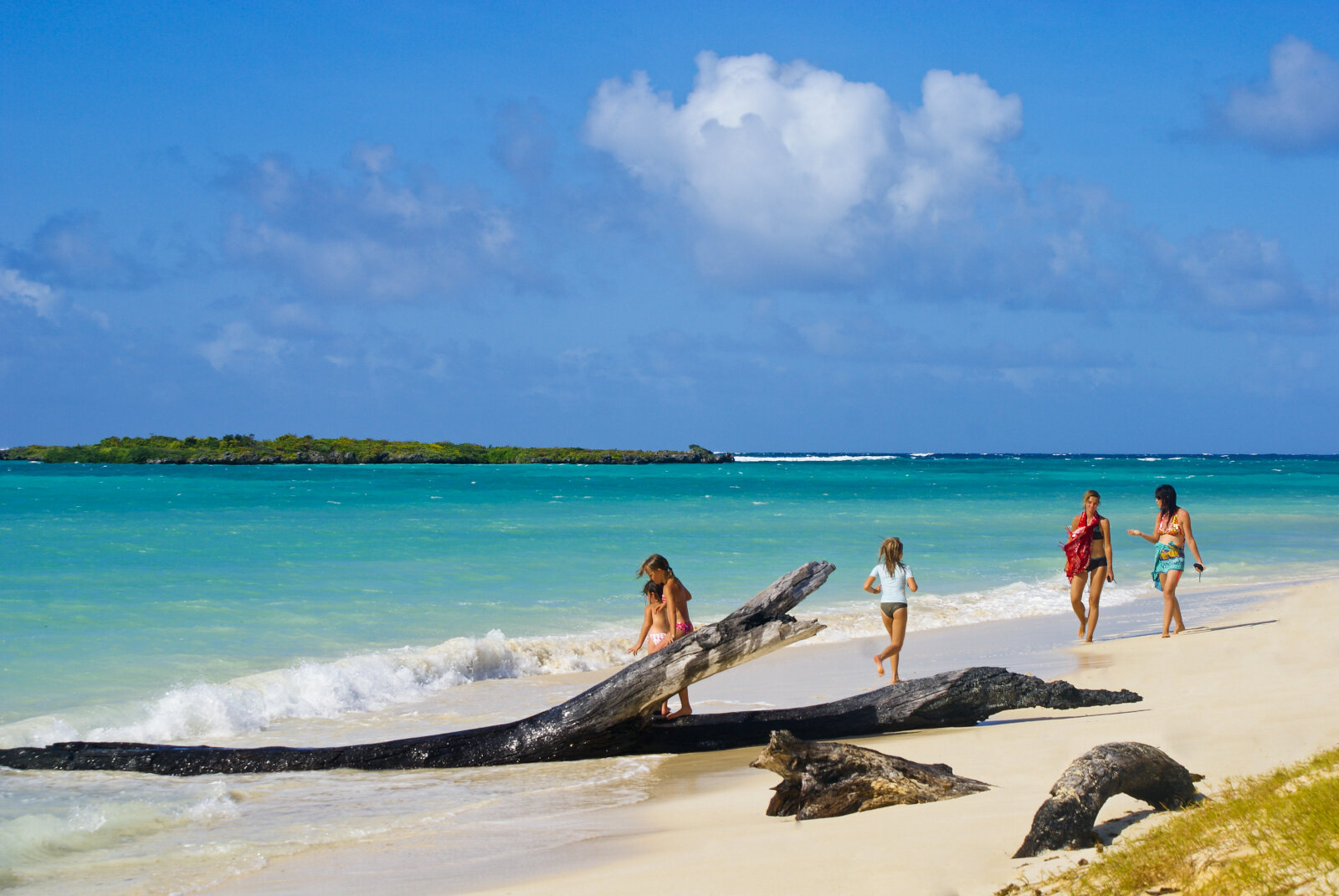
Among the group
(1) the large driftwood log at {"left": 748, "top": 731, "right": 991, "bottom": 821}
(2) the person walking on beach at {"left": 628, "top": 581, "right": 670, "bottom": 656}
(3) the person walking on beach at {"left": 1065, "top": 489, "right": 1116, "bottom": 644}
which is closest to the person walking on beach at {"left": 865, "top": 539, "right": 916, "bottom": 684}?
(2) the person walking on beach at {"left": 628, "top": 581, "right": 670, "bottom": 656}

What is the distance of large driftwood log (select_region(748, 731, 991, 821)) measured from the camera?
552cm

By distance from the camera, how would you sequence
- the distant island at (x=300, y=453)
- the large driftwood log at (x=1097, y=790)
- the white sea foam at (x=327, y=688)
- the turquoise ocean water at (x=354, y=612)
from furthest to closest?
the distant island at (x=300, y=453), the white sea foam at (x=327, y=688), the turquoise ocean water at (x=354, y=612), the large driftwood log at (x=1097, y=790)

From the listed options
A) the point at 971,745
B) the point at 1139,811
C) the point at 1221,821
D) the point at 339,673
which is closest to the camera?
the point at 1221,821

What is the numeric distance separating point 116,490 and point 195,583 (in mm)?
45119

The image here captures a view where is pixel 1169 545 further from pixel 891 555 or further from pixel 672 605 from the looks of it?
pixel 672 605

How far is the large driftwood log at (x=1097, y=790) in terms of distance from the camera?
172 inches

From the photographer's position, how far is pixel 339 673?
10664mm

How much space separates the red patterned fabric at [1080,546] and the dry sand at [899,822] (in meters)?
2.91

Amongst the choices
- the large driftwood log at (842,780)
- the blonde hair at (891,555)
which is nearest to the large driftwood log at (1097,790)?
the large driftwood log at (842,780)

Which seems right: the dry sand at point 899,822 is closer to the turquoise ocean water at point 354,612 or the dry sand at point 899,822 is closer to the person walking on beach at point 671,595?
the turquoise ocean water at point 354,612

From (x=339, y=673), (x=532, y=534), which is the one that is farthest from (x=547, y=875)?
(x=532, y=534)

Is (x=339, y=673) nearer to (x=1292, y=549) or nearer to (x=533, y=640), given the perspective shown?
(x=533, y=640)

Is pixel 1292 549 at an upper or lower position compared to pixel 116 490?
lower

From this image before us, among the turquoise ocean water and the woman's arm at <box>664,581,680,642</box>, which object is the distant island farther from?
the woman's arm at <box>664,581,680,642</box>
